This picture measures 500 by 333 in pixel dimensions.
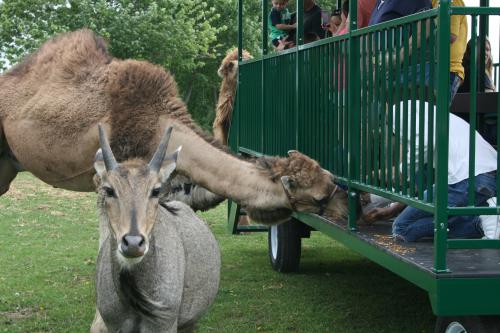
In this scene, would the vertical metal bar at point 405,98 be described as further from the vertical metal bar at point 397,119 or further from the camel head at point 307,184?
the camel head at point 307,184

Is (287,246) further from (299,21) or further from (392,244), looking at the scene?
(392,244)

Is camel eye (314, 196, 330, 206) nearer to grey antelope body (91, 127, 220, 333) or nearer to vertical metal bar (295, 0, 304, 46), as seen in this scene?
grey antelope body (91, 127, 220, 333)

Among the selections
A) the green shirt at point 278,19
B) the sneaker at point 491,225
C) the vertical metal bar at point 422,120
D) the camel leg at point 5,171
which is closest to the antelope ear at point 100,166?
the vertical metal bar at point 422,120

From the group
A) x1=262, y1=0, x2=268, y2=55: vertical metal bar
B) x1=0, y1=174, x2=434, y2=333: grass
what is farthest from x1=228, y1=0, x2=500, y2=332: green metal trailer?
x1=0, y1=174, x2=434, y2=333: grass

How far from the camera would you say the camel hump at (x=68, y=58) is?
7.52 metres

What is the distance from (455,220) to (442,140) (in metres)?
1.16

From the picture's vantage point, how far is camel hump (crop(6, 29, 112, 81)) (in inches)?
296

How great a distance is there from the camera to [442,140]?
4070 millimetres

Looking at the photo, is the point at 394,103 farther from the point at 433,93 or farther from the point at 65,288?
the point at 65,288

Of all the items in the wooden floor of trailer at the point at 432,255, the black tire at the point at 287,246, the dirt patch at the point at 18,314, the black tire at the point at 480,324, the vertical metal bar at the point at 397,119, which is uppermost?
the vertical metal bar at the point at 397,119

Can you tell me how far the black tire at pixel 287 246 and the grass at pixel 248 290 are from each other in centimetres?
14

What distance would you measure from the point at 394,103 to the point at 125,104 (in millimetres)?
2780

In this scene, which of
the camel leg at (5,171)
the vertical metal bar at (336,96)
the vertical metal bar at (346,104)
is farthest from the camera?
the camel leg at (5,171)

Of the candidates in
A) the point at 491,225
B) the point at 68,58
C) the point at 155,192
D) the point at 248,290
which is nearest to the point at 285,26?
the point at 68,58
